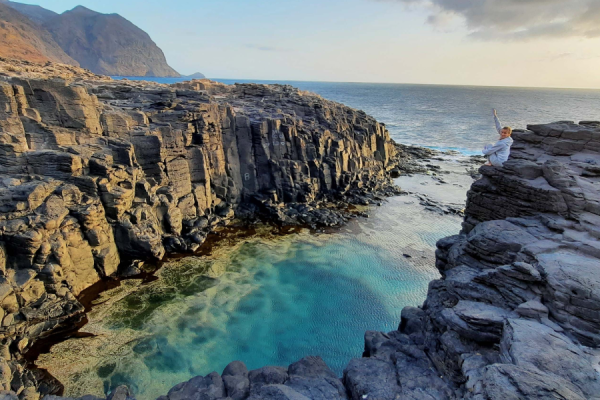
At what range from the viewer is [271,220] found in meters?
30.3

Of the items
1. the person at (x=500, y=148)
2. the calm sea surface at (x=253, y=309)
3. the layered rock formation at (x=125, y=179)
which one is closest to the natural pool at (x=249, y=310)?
the calm sea surface at (x=253, y=309)

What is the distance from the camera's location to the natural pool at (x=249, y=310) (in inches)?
583

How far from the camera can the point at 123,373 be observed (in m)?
14.2

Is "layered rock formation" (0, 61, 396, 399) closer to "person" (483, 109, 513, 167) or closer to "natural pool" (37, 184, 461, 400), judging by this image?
"natural pool" (37, 184, 461, 400)

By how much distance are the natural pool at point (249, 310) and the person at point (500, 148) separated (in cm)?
1029

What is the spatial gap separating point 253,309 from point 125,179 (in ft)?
40.0

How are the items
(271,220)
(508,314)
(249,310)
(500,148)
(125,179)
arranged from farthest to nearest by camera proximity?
(271,220) → (125,179) → (249,310) → (500,148) → (508,314)

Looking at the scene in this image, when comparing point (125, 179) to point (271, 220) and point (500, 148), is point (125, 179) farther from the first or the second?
point (500, 148)

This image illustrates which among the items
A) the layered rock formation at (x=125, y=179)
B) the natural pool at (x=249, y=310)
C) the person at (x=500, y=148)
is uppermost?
the person at (x=500, y=148)

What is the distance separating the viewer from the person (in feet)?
41.3

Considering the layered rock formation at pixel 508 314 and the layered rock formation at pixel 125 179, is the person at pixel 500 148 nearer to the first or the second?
the layered rock formation at pixel 508 314

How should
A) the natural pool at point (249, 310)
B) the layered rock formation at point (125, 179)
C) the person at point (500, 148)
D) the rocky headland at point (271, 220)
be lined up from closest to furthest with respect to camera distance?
the rocky headland at point (271, 220)
the person at point (500, 148)
the natural pool at point (249, 310)
the layered rock formation at point (125, 179)

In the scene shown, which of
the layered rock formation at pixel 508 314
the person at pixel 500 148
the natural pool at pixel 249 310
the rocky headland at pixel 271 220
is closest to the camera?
the layered rock formation at pixel 508 314

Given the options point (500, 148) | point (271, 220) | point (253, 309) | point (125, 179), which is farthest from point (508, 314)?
point (271, 220)
